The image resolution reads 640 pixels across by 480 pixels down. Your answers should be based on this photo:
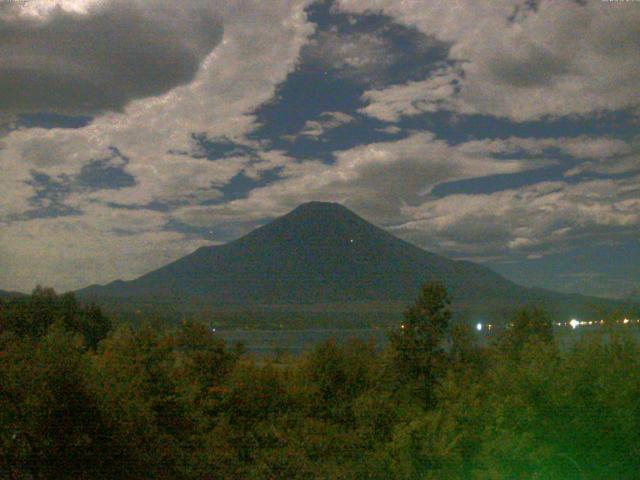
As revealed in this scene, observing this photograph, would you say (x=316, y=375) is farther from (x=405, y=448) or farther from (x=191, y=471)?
(x=405, y=448)

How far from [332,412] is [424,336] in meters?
4.15

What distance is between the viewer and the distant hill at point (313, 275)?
54.1 m

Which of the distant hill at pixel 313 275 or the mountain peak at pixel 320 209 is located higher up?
the mountain peak at pixel 320 209

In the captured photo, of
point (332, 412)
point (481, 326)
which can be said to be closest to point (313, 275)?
point (481, 326)

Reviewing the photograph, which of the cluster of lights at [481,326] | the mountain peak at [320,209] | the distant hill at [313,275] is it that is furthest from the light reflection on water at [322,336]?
the mountain peak at [320,209]

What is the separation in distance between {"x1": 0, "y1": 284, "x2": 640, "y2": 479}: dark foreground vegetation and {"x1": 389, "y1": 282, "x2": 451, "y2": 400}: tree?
0.13 feet

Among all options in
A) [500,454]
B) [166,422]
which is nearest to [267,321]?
[166,422]

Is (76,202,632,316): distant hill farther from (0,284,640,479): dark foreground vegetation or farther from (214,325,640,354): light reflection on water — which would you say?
(0,284,640,479): dark foreground vegetation

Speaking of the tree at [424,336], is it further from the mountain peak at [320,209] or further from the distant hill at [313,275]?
the mountain peak at [320,209]

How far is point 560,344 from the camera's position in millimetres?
10180

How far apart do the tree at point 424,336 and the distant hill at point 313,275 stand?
21.9 m

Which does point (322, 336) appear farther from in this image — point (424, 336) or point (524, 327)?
point (524, 327)

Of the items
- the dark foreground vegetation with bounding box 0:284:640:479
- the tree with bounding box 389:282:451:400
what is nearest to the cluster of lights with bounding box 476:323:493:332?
the tree with bounding box 389:282:451:400

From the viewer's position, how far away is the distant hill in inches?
2130
